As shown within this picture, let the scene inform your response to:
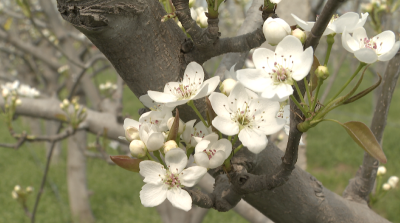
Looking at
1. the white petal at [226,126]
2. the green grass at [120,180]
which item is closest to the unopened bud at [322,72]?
the white petal at [226,126]

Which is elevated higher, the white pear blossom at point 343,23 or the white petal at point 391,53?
the white pear blossom at point 343,23

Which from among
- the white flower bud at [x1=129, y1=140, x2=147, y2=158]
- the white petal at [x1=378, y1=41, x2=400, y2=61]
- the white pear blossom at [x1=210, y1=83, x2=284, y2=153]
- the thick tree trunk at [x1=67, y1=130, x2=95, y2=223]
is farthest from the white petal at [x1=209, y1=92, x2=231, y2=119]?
the thick tree trunk at [x1=67, y1=130, x2=95, y2=223]

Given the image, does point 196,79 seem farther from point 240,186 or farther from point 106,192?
point 106,192

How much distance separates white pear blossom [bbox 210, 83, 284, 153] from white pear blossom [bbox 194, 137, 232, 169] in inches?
1.9

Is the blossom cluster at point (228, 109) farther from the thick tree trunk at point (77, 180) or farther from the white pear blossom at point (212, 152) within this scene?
the thick tree trunk at point (77, 180)

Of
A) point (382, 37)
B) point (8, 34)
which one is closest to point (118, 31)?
point (382, 37)

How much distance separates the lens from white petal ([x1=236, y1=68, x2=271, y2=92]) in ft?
2.20

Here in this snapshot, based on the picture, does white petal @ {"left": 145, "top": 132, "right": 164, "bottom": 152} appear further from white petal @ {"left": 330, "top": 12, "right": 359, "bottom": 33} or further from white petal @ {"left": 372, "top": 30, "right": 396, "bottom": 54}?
white petal @ {"left": 372, "top": 30, "right": 396, "bottom": 54}

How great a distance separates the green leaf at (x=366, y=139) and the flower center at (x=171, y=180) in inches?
15.9

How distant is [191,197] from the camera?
2.63 feet

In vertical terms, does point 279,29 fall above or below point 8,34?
above

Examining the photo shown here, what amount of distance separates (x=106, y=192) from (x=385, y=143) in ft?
20.8

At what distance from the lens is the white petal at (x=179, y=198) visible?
0.75 metres

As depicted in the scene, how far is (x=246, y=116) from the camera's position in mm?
768
